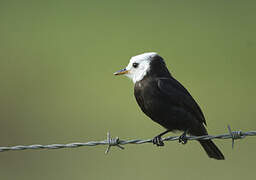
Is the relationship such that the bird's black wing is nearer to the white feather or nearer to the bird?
the bird

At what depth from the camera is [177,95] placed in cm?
572

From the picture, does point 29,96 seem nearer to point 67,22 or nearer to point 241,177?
point 67,22

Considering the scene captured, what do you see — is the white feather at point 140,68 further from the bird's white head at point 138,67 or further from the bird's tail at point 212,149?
the bird's tail at point 212,149

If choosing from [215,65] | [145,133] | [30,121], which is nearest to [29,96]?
[30,121]

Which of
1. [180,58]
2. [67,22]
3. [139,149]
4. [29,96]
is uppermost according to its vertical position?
[67,22]

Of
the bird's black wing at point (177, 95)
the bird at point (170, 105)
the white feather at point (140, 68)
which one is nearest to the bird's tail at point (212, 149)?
the bird at point (170, 105)

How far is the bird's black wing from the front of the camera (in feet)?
18.7

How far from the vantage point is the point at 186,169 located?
9016 millimetres

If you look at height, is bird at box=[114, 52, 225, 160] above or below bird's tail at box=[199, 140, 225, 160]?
above

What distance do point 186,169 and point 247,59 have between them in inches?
196

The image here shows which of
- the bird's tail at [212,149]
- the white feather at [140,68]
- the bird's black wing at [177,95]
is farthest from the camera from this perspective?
the white feather at [140,68]

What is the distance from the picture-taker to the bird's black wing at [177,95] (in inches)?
224

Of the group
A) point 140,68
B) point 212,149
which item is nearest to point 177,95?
point 140,68

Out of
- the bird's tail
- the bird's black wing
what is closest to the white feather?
the bird's black wing
